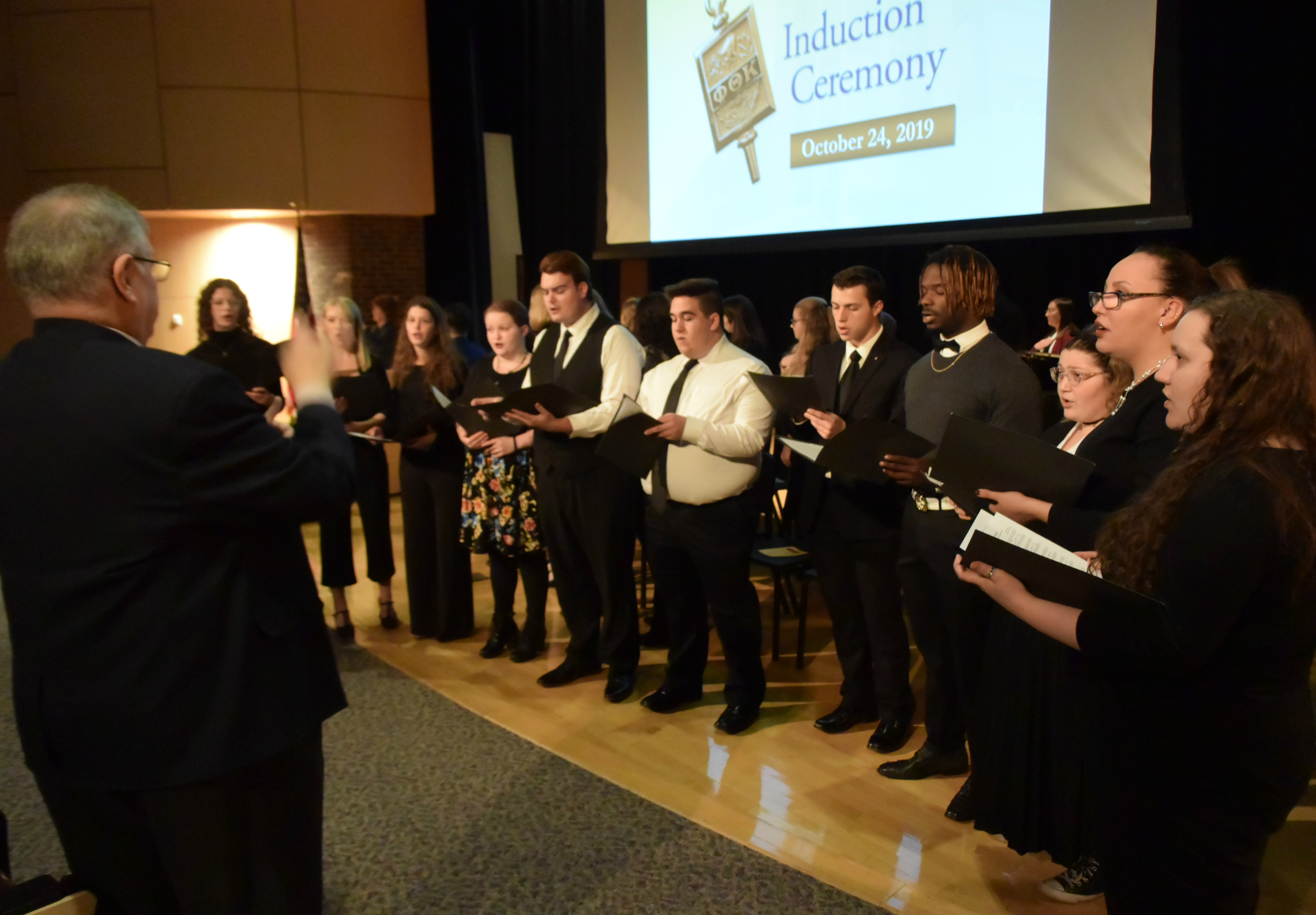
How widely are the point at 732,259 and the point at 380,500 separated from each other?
359 centimetres

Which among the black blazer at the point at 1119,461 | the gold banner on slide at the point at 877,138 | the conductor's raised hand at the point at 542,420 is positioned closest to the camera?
the black blazer at the point at 1119,461

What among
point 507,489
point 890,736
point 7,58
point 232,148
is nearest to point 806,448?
point 890,736

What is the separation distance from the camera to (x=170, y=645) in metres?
1.27

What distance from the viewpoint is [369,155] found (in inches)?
304

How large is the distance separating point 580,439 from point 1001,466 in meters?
1.70

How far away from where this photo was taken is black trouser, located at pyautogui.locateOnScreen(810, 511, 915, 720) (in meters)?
2.91

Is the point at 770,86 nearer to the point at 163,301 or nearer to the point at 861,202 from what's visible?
the point at 861,202

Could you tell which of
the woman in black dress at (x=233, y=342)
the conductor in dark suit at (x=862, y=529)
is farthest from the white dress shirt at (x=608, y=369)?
the woman in black dress at (x=233, y=342)

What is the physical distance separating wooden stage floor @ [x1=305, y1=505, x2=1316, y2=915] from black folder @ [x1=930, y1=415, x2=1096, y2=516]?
94 centimetres

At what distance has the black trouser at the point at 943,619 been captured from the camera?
8.15ft

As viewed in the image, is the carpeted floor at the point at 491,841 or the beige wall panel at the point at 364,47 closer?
the carpeted floor at the point at 491,841

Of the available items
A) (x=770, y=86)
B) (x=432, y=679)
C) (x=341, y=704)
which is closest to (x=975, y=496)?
(x=341, y=704)

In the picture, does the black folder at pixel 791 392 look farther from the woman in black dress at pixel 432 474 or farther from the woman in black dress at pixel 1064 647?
the woman in black dress at pixel 432 474

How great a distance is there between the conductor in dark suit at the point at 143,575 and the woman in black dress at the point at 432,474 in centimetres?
247
